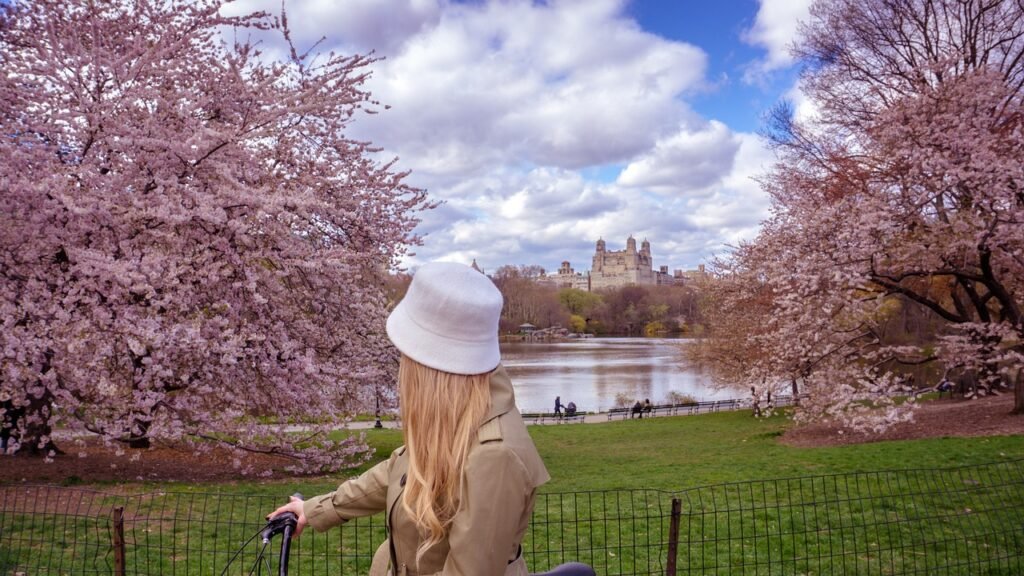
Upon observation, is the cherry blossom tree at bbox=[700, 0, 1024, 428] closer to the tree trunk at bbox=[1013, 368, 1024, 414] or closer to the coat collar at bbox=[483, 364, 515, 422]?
the tree trunk at bbox=[1013, 368, 1024, 414]

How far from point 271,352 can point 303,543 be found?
4553 millimetres

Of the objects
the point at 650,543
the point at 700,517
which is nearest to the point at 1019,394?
the point at 700,517

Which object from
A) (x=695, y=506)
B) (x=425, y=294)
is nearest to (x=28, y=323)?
(x=695, y=506)

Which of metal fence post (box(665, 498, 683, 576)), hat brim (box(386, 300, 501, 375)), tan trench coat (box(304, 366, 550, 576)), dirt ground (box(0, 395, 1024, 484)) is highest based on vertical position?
hat brim (box(386, 300, 501, 375))

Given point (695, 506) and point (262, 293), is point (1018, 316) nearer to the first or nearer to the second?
point (695, 506)

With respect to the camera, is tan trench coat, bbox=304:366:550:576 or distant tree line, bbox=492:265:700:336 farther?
distant tree line, bbox=492:265:700:336

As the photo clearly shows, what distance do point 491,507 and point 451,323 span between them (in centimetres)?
52

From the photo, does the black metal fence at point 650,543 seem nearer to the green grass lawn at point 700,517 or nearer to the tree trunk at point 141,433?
the green grass lawn at point 700,517

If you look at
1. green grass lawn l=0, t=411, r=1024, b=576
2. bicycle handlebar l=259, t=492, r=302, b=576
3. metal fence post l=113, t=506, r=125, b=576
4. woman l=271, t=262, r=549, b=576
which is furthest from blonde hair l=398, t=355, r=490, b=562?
metal fence post l=113, t=506, r=125, b=576

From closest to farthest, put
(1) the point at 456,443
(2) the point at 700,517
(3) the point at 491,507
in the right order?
(3) the point at 491,507
(1) the point at 456,443
(2) the point at 700,517

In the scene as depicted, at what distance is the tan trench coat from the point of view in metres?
1.86

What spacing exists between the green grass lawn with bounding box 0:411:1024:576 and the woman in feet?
8.53

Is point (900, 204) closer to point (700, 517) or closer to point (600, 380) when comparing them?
point (700, 517)

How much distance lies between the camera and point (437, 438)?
202 cm
